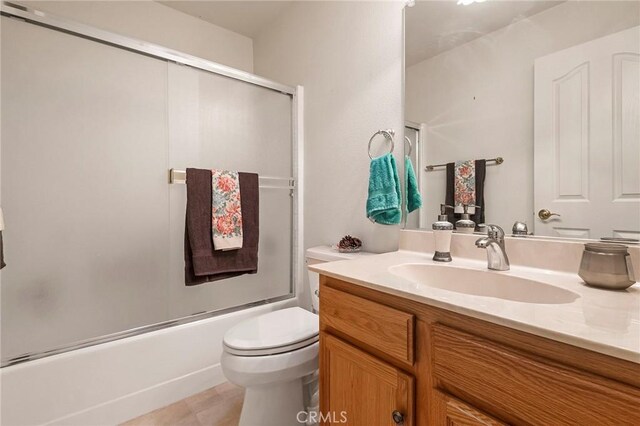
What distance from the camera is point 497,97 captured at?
1.07m

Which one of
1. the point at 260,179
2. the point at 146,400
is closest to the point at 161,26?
the point at 260,179

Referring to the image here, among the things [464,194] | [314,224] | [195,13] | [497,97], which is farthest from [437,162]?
[195,13]

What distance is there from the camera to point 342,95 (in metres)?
1.67

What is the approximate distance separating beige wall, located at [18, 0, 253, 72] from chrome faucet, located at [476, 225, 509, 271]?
6.63 ft

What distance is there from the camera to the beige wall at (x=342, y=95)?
1.44 meters

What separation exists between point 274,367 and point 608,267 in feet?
3.43

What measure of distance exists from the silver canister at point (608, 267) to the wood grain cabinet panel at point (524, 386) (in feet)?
1.31

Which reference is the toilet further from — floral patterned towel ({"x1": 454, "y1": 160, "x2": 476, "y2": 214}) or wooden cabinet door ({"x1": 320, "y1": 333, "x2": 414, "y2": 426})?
floral patterned towel ({"x1": 454, "y1": 160, "x2": 476, "y2": 214})

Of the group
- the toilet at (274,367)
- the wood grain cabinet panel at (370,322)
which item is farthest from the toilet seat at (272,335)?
the wood grain cabinet panel at (370,322)

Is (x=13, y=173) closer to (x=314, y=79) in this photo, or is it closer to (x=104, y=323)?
(x=104, y=323)

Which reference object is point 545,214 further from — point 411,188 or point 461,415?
point 461,415

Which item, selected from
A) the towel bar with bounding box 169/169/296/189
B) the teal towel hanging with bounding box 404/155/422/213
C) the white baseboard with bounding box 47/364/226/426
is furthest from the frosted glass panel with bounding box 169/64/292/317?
the teal towel hanging with bounding box 404/155/422/213

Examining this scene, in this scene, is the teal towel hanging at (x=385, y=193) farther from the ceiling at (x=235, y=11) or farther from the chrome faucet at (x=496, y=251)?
the ceiling at (x=235, y=11)

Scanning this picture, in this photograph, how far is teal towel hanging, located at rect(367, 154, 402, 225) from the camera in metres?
1.29
